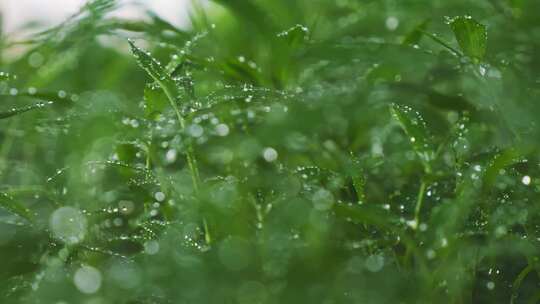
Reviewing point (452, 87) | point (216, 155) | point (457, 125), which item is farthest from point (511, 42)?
point (216, 155)

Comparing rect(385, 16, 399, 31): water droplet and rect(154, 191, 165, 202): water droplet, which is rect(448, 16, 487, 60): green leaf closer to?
rect(154, 191, 165, 202): water droplet

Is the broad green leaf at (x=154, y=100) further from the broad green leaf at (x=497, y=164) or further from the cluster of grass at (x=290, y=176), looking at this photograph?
the broad green leaf at (x=497, y=164)

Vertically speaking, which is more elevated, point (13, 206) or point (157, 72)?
point (157, 72)

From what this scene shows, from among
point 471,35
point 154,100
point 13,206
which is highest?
point 471,35

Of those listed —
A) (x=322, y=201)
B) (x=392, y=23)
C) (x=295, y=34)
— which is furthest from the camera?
(x=392, y=23)

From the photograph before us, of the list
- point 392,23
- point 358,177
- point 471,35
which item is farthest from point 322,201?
point 392,23

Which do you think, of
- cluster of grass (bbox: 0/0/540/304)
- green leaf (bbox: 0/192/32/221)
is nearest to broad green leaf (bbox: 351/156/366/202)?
cluster of grass (bbox: 0/0/540/304)

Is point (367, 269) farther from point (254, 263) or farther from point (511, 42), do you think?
point (511, 42)

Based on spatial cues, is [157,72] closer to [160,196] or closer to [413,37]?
[160,196]
